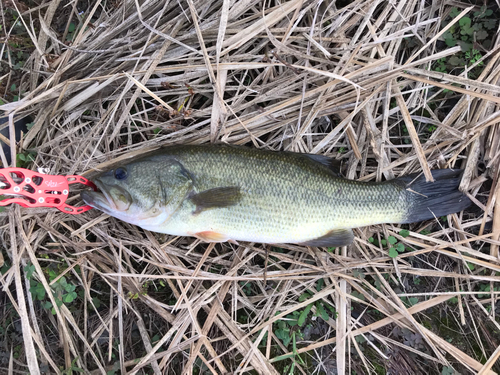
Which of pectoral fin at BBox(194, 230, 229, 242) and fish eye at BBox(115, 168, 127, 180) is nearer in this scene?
fish eye at BBox(115, 168, 127, 180)

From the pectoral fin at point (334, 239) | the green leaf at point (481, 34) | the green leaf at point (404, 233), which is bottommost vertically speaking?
the green leaf at point (404, 233)

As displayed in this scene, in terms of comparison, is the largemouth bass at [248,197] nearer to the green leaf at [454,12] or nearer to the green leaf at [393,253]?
the green leaf at [393,253]

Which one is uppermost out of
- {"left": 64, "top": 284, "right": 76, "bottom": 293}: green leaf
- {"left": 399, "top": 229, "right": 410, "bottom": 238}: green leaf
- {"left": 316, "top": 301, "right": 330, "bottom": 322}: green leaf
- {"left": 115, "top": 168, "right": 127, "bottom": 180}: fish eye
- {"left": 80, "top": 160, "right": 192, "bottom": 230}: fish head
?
{"left": 115, "top": 168, "right": 127, "bottom": 180}: fish eye

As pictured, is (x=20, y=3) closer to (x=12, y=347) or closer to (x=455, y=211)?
(x=12, y=347)

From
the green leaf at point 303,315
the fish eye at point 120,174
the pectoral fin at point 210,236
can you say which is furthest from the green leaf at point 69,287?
the green leaf at point 303,315

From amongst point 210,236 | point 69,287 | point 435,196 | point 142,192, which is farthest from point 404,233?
point 69,287

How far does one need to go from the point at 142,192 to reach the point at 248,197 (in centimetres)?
97

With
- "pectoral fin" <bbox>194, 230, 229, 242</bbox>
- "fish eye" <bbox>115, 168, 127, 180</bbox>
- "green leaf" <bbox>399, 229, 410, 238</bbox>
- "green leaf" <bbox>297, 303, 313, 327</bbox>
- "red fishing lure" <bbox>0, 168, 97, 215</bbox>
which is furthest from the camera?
"green leaf" <bbox>399, 229, 410, 238</bbox>

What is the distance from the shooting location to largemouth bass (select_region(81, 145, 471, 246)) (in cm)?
298

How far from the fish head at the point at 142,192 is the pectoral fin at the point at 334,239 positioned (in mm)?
1349

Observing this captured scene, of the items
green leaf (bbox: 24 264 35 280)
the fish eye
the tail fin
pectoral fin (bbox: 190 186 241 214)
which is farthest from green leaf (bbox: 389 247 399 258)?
green leaf (bbox: 24 264 35 280)

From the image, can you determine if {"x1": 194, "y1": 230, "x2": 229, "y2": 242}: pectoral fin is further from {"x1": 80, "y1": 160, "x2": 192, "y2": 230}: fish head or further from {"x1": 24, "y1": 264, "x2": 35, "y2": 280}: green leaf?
{"x1": 24, "y1": 264, "x2": 35, "y2": 280}: green leaf

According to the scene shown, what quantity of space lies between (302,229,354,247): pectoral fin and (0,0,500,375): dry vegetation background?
25 centimetres

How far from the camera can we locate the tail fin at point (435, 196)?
3.33 m
